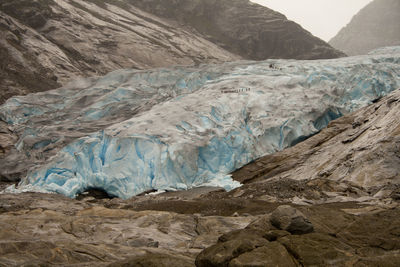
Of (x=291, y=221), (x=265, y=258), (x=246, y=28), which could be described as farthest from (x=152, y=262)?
(x=246, y=28)

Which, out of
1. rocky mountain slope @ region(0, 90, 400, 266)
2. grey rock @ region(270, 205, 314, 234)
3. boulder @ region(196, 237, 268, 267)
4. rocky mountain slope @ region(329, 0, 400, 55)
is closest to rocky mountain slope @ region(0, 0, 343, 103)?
rocky mountain slope @ region(0, 90, 400, 266)

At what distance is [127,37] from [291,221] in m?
48.9

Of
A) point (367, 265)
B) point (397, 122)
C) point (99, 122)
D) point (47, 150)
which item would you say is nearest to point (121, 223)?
point (367, 265)

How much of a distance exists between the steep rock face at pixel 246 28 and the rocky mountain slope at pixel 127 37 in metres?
0.16

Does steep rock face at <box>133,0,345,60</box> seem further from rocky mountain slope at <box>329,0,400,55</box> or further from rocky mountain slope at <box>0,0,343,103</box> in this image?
rocky mountain slope at <box>329,0,400,55</box>

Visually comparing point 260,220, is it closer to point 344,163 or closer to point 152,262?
point 152,262

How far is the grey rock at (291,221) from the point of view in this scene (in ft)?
23.0

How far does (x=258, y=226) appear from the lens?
7168 millimetres

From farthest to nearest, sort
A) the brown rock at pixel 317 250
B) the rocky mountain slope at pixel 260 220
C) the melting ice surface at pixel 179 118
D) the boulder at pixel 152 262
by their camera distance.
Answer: the melting ice surface at pixel 179 118, the rocky mountain slope at pixel 260 220, the brown rock at pixel 317 250, the boulder at pixel 152 262

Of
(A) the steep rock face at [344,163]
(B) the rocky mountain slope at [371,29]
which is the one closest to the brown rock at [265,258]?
(A) the steep rock face at [344,163]

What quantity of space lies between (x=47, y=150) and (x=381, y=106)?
16.5m

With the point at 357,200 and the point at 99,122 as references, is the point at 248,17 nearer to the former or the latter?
the point at 99,122

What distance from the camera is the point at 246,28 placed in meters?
69.4

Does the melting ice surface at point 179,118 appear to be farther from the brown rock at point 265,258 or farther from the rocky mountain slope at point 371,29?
the rocky mountain slope at point 371,29
